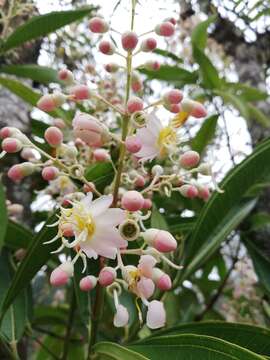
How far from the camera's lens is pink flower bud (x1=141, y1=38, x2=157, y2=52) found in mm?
812

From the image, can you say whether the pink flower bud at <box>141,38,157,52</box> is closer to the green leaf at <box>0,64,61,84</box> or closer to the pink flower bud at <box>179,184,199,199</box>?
the pink flower bud at <box>179,184,199,199</box>

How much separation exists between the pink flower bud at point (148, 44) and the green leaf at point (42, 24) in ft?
→ 1.69

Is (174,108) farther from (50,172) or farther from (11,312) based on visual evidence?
(11,312)

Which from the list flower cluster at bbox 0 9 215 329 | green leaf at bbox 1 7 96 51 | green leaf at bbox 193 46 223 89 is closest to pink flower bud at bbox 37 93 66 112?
flower cluster at bbox 0 9 215 329

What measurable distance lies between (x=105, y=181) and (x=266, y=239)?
735 mm

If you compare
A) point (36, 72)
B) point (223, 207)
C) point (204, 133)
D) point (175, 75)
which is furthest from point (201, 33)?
point (223, 207)

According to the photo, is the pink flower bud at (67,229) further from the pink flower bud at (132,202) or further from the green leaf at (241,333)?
the green leaf at (241,333)

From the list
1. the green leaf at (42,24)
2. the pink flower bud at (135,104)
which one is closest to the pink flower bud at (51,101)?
the pink flower bud at (135,104)

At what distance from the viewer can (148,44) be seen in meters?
0.81

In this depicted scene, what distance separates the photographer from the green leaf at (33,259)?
86cm

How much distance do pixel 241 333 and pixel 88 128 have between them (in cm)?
35

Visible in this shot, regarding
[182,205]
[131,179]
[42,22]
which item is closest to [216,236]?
[131,179]

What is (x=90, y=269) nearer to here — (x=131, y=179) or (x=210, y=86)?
(x=131, y=179)

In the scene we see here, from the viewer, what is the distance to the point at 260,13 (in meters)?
1.59
